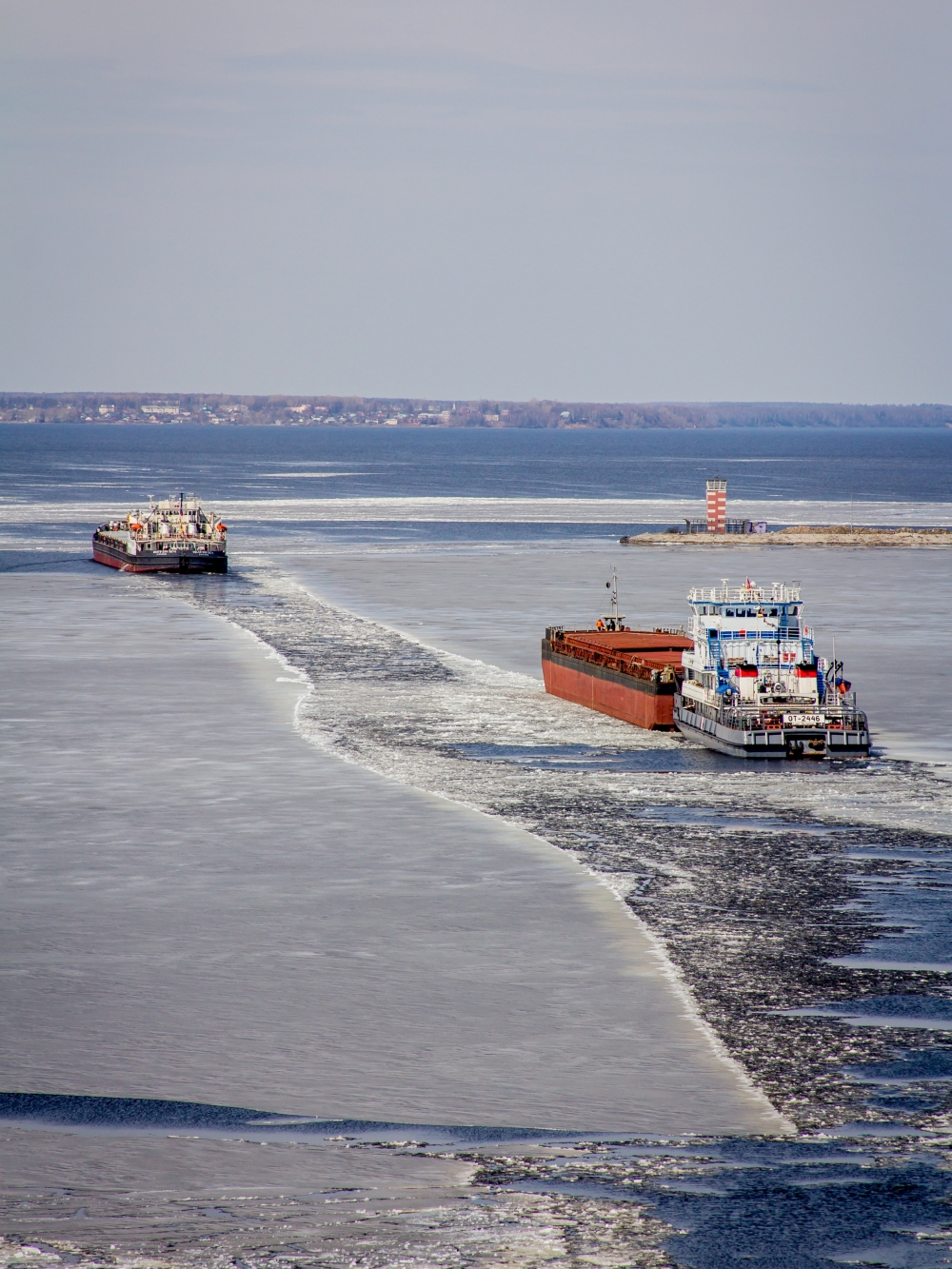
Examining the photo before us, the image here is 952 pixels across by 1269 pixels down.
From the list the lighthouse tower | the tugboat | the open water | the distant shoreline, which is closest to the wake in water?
the open water

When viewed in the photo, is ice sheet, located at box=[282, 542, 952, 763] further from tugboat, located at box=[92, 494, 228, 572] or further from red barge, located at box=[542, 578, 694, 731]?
tugboat, located at box=[92, 494, 228, 572]

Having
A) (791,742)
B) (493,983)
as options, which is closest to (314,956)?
(493,983)

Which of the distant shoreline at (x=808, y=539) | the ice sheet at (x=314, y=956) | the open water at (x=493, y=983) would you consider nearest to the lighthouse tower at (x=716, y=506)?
the distant shoreline at (x=808, y=539)

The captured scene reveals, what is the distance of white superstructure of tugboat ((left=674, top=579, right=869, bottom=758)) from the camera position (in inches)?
1843

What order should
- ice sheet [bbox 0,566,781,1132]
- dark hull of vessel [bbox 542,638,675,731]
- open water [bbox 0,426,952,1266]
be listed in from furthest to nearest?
1. dark hull of vessel [bbox 542,638,675,731]
2. ice sheet [bbox 0,566,781,1132]
3. open water [bbox 0,426,952,1266]

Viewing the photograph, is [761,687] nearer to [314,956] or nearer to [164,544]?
[314,956]

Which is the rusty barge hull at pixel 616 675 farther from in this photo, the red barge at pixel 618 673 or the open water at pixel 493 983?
the open water at pixel 493 983

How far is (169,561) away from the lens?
106 metres

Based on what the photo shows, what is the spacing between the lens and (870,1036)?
2441cm

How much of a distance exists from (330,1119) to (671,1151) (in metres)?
4.51

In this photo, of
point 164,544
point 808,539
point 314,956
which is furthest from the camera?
point 808,539

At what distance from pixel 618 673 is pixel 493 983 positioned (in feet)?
95.0

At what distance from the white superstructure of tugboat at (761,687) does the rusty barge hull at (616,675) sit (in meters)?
0.81

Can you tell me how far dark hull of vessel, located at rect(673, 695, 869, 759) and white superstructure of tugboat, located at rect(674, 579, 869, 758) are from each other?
0.09ft
